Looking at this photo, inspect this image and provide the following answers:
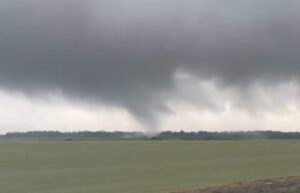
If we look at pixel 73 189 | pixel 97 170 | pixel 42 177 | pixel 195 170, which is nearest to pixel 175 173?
pixel 195 170

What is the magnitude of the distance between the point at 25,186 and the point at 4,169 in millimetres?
15572

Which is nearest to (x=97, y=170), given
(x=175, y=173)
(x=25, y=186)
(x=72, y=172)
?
(x=72, y=172)

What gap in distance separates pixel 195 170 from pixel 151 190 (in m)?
16.8

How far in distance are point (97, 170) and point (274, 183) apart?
18.3 metres

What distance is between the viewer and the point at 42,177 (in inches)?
1661

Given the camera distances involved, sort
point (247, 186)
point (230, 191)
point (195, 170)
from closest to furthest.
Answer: point (230, 191) < point (247, 186) < point (195, 170)

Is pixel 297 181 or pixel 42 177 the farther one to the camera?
pixel 42 177

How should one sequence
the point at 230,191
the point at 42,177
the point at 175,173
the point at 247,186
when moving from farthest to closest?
1. the point at 175,173
2. the point at 42,177
3. the point at 247,186
4. the point at 230,191

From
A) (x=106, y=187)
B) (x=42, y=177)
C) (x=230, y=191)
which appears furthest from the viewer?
(x=42, y=177)

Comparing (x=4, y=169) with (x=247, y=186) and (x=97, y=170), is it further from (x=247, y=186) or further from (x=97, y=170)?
(x=247, y=186)

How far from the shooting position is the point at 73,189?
110 feet

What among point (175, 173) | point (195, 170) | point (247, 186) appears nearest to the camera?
point (247, 186)

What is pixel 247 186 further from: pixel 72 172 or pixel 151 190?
pixel 72 172

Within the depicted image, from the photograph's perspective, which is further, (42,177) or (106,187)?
(42,177)
